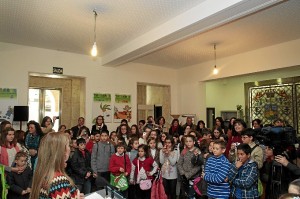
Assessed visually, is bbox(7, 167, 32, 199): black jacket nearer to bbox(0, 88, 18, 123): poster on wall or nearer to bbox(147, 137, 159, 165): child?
bbox(147, 137, 159, 165): child

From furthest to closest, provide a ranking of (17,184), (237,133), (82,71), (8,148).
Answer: (82,71), (237,133), (8,148), (17,184)

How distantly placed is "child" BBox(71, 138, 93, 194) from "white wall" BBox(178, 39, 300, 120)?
4.59 m

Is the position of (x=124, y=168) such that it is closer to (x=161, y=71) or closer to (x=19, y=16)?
(x=19, y=16)

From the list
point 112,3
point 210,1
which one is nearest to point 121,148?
point 112,3

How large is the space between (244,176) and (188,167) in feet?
3.14

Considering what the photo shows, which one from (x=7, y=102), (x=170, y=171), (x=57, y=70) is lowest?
(x=170, y=171)

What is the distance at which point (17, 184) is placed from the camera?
10.7 feet

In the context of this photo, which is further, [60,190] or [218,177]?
[218,177]

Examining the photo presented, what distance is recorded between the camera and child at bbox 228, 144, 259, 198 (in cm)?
291

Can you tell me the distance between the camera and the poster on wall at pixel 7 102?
18.5 ft

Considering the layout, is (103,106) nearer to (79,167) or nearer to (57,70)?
(57,70)

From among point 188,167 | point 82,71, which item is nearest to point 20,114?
point 82,71

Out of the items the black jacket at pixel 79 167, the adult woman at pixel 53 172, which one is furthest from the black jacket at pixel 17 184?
the adult woman at pixel 53 172

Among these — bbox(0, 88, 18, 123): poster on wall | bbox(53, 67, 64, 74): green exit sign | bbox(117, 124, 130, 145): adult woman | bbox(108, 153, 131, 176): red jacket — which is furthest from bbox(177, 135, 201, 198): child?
bbox(0, 88, 18, 123): poster on wall
